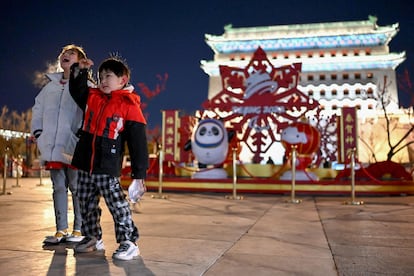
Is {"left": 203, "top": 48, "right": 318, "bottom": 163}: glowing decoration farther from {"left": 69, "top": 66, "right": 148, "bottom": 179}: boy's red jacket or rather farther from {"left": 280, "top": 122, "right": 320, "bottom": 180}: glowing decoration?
{"left": 69, "top": 66, "right": 148, "bottom": 179}: boy's red jacket

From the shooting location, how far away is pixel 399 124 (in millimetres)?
26312

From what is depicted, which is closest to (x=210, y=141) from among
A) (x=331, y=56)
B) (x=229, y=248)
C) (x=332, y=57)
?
(x=229, y=248)

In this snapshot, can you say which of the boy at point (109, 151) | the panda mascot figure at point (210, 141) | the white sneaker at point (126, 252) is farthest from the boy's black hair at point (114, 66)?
the panda mascot figure at point (210, 141)

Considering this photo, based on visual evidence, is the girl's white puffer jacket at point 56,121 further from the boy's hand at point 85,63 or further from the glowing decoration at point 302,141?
the glowing decoration at point 302,141

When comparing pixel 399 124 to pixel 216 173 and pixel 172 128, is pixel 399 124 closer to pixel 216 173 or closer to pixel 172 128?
pixel 172 128

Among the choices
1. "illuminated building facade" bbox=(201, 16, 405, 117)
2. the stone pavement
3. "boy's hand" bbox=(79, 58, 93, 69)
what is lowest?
the stone pavement

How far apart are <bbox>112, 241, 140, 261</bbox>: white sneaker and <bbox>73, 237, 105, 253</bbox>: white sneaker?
22cm

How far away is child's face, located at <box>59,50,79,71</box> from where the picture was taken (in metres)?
2.59

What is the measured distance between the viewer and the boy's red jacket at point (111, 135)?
2189 millimetres

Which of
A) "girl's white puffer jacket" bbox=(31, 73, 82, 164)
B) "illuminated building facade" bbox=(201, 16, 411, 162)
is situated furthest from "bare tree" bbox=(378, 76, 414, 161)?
"girl's white puffer jacket" bbox=(31, 73, 82, 164)

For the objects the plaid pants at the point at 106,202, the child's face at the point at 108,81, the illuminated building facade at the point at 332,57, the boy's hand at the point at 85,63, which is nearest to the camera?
the plaid pants at the point at 106,202

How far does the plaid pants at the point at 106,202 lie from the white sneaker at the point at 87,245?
0.03 metres

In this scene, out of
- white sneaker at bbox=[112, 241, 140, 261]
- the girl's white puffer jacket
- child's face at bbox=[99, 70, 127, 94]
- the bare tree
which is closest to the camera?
white sneaker at bbox=[112, 241, 140, 261]

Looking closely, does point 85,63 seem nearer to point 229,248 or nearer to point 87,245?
point 87,245
